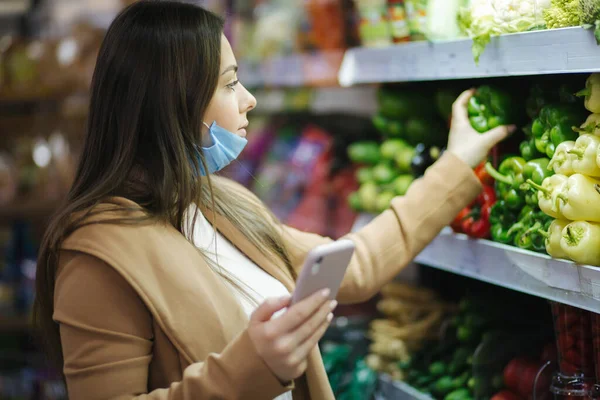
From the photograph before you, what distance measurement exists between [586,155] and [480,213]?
476 millimetres

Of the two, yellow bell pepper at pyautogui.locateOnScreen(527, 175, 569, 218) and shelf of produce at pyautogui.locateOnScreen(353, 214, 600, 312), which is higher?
yellow bell pepper at pyautogui.locateOnScreen(527, 175, 569, 218)

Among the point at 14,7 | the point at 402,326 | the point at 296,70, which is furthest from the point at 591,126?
the point at 14,7

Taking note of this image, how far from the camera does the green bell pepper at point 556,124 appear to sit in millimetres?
1623

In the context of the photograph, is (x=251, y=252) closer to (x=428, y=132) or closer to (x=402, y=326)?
(x=428, y=132)

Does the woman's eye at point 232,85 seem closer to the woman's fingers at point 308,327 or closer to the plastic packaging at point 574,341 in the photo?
the woman's fingers at point 308,327

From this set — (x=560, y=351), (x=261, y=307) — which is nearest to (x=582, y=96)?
(x=560, y=351)

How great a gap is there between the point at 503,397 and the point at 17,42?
365 cm

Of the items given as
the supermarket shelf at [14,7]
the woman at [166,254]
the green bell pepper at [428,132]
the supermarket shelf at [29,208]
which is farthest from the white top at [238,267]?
the supermarket shelf at [14,7]

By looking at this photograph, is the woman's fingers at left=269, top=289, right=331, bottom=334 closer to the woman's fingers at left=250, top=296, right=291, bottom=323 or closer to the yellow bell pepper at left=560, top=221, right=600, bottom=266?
the woman's fingers at left=250, top=296, right=291, bottom=323

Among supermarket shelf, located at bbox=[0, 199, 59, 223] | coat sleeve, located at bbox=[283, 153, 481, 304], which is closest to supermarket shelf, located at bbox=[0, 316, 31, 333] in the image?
supermarket shelf, located at bbox=[0, 199, 59, 223]

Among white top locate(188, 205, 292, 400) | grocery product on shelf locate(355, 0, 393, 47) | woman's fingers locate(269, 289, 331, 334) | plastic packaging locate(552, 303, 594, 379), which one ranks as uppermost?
grocery product on shelf locate(355, 0, 393, 47)

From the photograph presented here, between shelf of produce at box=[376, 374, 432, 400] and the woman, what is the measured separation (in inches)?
23.0

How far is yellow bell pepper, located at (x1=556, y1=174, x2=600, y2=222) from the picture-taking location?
1.45m

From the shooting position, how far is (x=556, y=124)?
1641 millimetres
